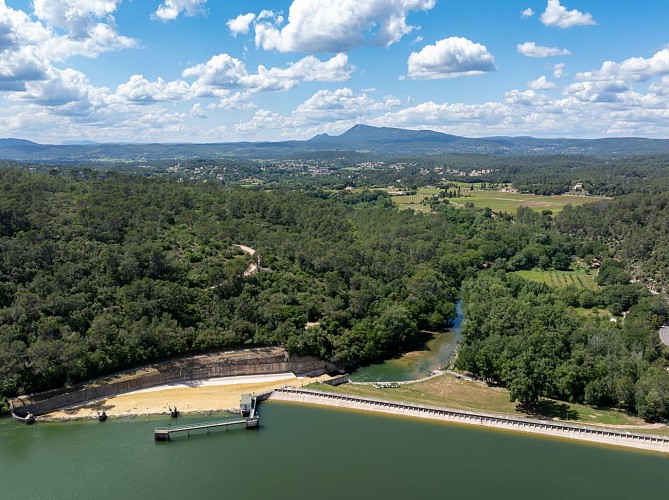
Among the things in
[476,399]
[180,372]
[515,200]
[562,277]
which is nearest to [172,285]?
[180,372]

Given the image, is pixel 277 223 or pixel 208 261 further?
pixel 277 223

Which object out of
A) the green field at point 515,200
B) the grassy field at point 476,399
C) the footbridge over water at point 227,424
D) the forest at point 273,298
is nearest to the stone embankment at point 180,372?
the forest at point 273,298

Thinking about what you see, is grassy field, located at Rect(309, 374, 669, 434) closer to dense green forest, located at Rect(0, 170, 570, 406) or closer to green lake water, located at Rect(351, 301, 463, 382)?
green lake water, located at Rect(351, 301, 463, 382)

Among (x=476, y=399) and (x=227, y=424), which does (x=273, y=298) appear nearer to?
(x=227, y=424)

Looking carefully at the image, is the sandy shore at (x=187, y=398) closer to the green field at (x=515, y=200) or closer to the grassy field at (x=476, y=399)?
the grassy field at (x=476, y=399)

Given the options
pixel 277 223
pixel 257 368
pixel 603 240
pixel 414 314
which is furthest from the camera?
pixel 603 240

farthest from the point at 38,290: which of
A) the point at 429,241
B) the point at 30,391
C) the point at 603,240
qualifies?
the point at 603,240

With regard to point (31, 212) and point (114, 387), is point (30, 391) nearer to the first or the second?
point (114, 387)
